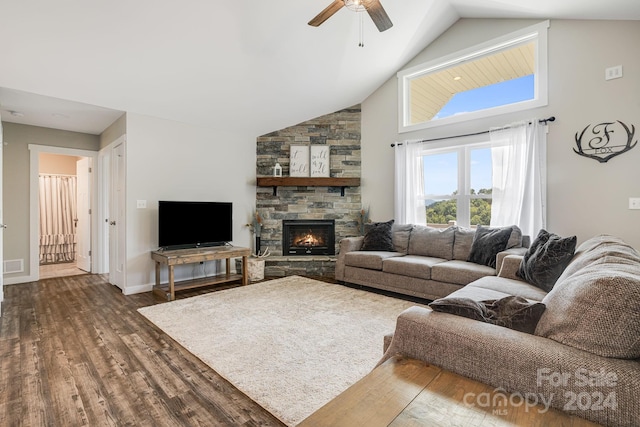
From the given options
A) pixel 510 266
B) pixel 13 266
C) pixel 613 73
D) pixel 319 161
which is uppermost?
pixel 613 73

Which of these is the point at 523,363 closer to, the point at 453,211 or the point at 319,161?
the point at 453,211

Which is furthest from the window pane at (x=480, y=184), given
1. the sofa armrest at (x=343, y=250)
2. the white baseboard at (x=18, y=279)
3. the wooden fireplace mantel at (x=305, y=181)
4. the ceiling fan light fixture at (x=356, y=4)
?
the white baseboard at (x=18, y=279)

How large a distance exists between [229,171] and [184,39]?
234cm

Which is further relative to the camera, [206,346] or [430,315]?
[206,346]

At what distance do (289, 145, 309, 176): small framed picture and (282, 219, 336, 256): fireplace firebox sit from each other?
0.85 m

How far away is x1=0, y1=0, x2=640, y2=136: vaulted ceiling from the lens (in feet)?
9.12

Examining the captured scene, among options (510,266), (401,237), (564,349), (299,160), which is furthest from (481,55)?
(564,349)

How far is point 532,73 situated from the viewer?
3.84m

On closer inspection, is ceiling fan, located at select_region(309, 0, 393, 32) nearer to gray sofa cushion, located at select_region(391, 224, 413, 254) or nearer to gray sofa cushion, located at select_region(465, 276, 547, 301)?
gray sofa cushion, located at select_region(465, 276, 547, 301)

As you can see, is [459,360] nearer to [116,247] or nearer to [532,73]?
[532,73]

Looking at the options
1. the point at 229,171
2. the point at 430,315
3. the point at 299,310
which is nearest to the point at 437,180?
the point at 299,310

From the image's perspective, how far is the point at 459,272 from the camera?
337 centimetres

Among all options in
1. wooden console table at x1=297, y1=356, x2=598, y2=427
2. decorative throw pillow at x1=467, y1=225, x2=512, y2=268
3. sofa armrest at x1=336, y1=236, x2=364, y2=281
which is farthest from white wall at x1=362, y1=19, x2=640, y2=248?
wooden console table at x1=297, y1=356, x2=598, y2=427

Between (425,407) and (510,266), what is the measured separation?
2.50m
